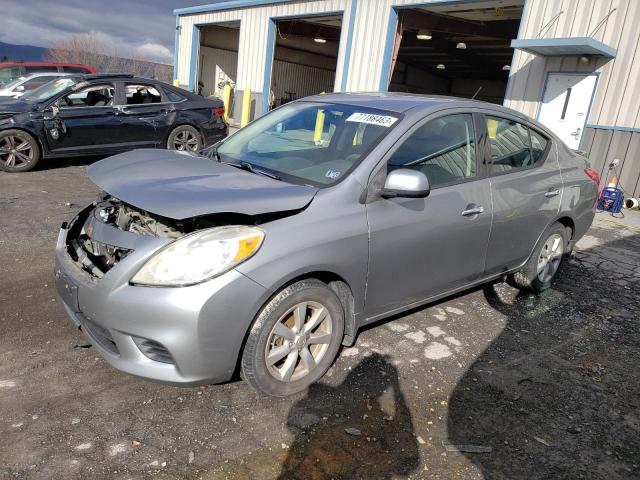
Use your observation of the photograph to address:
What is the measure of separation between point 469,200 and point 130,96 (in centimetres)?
727

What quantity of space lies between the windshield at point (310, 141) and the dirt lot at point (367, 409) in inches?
49.4

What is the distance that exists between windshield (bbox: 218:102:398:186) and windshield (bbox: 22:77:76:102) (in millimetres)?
5815

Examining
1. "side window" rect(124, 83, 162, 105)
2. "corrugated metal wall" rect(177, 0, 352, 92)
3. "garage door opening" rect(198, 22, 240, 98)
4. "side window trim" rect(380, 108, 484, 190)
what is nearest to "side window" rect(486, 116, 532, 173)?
"side window trim" rect(380, 108, 484, 190)

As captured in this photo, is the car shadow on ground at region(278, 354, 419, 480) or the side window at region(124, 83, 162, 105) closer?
the car shadow on ground at region(278, 354, 419, 480)

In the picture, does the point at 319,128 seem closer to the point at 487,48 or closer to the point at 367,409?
the point at 367,409

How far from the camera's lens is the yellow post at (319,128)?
346 centimetres

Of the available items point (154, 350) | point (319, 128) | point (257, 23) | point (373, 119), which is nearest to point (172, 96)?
point (319, 128)

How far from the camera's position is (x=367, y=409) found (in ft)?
9.17

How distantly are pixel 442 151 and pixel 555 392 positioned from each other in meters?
1.72

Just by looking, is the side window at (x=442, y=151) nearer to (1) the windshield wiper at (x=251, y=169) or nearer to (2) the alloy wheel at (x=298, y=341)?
(1) the windshield wiper at (x=251, y=169)

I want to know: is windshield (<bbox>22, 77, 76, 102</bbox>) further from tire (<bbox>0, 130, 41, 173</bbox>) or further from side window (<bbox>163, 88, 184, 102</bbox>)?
side window (<bbox>163, 88, 184, 102</bbox>)

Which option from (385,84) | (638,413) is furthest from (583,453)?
(385,84)

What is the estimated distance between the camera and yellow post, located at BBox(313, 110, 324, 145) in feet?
11.3

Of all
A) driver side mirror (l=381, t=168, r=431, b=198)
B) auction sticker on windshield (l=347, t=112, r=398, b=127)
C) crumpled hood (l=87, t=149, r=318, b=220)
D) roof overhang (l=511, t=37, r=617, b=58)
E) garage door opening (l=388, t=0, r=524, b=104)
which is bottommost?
crumpled hood (l=87, t=149, r=318, b=220)
